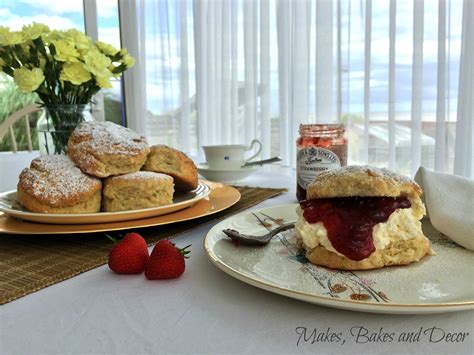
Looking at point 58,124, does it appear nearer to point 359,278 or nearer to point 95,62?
point 95,62

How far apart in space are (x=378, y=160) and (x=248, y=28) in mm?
1359

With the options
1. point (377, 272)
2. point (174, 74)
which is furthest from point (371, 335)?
point (174, 74)

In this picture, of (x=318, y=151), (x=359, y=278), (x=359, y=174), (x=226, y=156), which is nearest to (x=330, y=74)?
(x=226, y=156)

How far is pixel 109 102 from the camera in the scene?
425 cm

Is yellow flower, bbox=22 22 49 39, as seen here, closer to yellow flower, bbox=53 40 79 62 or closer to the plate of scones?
yellow flower, bbox=53 40 79 62

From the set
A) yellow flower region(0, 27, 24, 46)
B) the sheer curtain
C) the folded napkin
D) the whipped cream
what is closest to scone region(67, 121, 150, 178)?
yellow flower region(0, 27, 24, 46)

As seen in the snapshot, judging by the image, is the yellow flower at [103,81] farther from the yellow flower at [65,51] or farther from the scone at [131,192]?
the scone at [131,192]

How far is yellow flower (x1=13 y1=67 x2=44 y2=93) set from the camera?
108cm

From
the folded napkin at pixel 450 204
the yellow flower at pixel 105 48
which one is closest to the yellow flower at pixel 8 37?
Answer: the yellow flower at pixel 105 48

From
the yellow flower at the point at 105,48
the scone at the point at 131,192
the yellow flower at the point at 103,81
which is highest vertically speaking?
the yellow flower at the point at 105,48

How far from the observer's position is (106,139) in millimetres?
1038

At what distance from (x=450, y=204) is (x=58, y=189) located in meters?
0.83

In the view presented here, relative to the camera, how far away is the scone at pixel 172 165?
1079 millimetres

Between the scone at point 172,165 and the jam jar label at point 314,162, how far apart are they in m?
0.31
